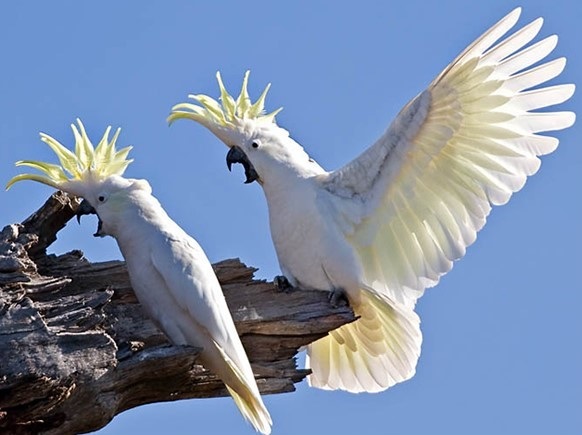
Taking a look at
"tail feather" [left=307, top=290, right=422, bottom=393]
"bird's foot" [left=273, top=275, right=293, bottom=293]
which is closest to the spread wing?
"tail feather" [left=307, top=290, right=422, bottom=393]

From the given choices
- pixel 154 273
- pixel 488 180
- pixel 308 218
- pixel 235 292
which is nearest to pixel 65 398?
pixel 154 273

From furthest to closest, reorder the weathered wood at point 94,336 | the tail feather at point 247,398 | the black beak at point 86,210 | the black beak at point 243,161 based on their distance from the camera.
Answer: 1. the black beak at point 243,161
2. the black beak at point 86,210
3. the tail feather at point 247,398
4. the weathered wood at point 94,336

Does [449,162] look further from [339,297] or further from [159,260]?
[159,260]

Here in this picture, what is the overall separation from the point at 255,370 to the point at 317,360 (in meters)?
1.35

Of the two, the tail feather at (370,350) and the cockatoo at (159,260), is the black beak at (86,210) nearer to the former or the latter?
the cockatoo at (159,260)

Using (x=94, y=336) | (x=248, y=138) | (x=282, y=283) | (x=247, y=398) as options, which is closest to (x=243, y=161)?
(x=248, y=138)

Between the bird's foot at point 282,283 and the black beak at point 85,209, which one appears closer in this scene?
the black beak at point 85,209

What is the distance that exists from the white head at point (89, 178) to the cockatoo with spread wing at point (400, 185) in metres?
0.89

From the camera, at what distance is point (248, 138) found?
831cm

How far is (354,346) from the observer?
27.4ft

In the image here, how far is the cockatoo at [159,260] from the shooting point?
6.81m

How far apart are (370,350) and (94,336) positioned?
2.46 m

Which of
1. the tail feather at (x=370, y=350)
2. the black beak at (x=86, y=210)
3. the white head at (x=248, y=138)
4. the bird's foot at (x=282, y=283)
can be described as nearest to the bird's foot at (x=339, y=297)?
the tail feather at (x=370, y=350)

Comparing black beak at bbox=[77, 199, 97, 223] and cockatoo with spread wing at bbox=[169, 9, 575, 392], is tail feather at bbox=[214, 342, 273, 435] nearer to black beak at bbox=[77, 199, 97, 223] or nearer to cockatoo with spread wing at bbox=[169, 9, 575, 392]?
black beak at bbox=[77, 199, 97, 223]
